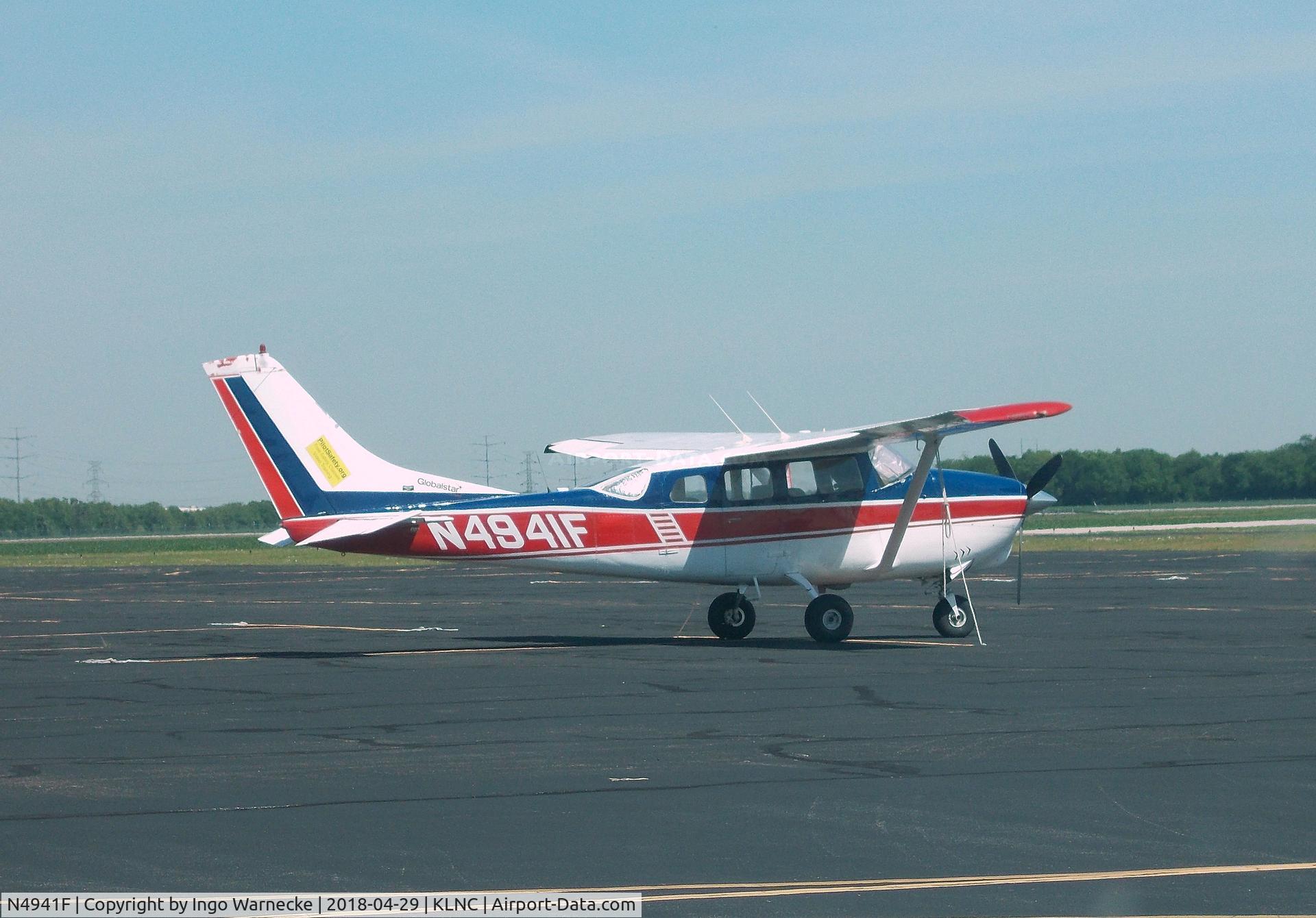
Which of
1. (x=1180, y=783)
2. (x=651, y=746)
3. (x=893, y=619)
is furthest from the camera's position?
(x=893, y=619)

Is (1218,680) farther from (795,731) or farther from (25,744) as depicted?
(25,744)

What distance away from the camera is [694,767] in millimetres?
10727

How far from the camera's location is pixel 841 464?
838 inches

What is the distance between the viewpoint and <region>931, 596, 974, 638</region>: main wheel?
20.8 metres

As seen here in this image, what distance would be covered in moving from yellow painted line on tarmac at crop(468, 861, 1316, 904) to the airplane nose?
1466 centimetres

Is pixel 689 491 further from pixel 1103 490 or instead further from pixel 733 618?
pixel 1103 490

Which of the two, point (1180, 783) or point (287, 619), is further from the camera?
point (287, 619)

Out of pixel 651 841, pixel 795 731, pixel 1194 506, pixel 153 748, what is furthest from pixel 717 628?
pixel 1194 506

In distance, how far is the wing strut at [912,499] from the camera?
20781 mm

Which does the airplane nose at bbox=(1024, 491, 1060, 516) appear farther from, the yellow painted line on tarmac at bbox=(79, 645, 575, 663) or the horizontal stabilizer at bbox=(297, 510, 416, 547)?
the horizontal stabilizer at bbox=(297, 510, 416, 547)

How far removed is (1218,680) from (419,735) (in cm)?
817

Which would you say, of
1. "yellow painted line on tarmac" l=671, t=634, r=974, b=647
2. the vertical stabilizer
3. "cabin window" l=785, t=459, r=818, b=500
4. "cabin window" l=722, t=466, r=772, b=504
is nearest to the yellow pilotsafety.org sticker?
the vertical stabilizer

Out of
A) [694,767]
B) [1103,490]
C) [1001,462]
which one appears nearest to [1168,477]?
[1103,490]

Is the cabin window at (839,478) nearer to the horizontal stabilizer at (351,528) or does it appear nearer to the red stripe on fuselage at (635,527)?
the red stripe on fuselage at (635,527)
